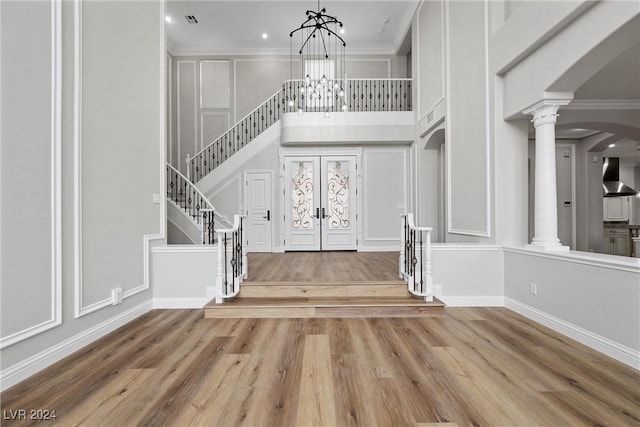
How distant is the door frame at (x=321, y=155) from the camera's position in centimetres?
809

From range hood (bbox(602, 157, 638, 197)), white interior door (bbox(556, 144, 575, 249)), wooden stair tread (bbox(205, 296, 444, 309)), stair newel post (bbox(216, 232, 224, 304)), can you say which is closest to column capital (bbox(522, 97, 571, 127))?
wooden stair tread (bbox(205, 296, 444, 309))

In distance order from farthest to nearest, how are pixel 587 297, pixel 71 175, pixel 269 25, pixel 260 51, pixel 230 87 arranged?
pixel 230 87
pixel 260 51
pixel 269 25
pixel 587 297
pixel 71 175

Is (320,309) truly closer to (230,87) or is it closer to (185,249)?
(185,249)

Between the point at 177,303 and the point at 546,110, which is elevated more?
the point at 546,110

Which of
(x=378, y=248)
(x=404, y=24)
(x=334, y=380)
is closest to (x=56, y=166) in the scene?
(x=334, y=380)

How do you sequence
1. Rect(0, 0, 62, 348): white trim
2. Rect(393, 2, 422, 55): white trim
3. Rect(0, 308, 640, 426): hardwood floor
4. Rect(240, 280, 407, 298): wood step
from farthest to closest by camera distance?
Rect(393, 2, 422, 55): white trim
Rect(240, 280, 407, 298): wood step
Rect(0, 0, 62, 348): white trim
Rect(0, 308, 640, 426): hardwood floor

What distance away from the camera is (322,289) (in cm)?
418

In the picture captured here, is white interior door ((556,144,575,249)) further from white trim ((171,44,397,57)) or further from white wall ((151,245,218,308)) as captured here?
white wall ((151,245,218,308))

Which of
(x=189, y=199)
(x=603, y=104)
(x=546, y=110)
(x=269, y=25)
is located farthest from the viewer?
(x=269, y=25)

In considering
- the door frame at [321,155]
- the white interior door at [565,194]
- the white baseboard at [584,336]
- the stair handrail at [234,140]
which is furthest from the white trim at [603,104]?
the stair handrail at [234,140]

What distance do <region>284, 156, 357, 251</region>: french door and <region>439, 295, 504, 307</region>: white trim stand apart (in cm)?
401

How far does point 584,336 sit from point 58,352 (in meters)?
4.67

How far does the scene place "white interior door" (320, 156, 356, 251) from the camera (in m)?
8.16

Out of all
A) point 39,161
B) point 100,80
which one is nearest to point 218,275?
point 39,161
